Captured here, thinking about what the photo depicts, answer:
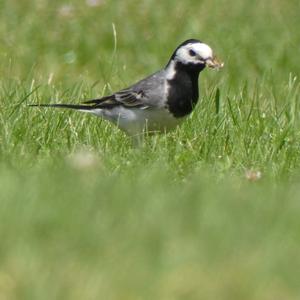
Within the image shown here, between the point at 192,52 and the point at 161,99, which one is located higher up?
the point at 192,52

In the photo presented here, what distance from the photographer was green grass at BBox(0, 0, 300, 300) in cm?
493

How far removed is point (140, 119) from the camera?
8367mm

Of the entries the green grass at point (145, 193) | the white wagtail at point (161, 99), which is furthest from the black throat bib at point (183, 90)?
the green grass at point (145, 193)

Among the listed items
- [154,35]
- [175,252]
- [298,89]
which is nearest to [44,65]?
[154,35]

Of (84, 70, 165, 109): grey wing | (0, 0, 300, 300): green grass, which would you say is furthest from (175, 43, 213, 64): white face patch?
(0, 0, 300, 300): green grass

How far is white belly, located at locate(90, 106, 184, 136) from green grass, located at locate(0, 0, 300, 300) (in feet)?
0.34

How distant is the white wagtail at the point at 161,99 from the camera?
8281 mm

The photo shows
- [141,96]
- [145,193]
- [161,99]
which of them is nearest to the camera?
[145,193]

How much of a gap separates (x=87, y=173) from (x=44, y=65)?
19.3ft

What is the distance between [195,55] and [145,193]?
262cm

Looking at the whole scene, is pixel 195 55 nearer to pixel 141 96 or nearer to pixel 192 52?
pixel 192 52

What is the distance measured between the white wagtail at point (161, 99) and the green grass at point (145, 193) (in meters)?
0.13

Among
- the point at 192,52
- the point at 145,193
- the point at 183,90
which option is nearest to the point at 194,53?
the point at 192,52

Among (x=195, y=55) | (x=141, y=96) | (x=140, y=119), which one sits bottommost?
(x=140, y=119)
